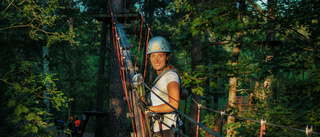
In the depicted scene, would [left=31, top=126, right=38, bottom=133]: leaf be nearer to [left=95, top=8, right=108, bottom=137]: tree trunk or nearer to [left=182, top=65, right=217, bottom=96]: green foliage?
[left=182, top=65, right=217, bottom=96]: green foliage

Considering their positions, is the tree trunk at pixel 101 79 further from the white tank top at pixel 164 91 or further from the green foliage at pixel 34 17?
the white tank top at pixel 164 91

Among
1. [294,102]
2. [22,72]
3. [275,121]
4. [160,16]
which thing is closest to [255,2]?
[294,102]

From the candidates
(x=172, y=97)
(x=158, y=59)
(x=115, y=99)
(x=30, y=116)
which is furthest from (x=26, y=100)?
(x=115, y=99)

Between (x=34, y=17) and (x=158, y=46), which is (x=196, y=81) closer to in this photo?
(x=158, y=46)

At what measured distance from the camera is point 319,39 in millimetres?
5426

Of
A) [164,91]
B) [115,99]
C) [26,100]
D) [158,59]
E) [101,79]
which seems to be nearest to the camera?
[164,91]

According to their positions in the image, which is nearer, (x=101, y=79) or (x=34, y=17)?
(x=34, y=17)

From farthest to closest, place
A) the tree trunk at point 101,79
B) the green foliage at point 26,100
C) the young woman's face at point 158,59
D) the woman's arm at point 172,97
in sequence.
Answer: the tree trunk at point 101,79, the green foliage at point 26,100, the young woman's face at point 158,59, the woman's arm at point 172,97

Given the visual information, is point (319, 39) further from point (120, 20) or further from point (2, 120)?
point (2, 120)

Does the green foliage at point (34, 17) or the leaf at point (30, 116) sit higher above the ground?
the green foliage at point (34, 17)

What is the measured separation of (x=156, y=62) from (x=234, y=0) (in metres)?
4.07

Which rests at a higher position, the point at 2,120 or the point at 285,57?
the point at 285,57

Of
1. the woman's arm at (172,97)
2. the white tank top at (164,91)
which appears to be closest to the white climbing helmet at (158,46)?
the white tank top at (164,91)

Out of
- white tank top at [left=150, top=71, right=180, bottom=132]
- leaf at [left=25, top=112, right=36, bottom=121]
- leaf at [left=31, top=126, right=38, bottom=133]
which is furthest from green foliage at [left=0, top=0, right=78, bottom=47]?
white tank top at [left=150, top=71, right=180, bottom=132]
